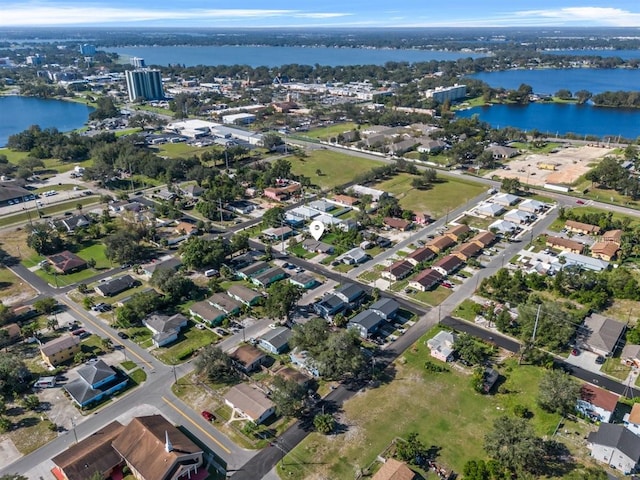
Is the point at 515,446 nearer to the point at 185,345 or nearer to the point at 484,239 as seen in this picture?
the point at 185,345

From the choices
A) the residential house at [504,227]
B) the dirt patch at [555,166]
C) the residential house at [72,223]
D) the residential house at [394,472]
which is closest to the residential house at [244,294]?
the residential house at [394,472]

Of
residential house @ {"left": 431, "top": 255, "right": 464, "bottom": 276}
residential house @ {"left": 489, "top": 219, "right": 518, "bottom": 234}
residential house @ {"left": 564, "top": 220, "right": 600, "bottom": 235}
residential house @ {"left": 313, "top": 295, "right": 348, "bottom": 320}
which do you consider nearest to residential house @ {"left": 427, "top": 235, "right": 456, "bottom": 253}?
residential house @ {"left": 431, "top": 255, "right": 464, "bottom": 276}

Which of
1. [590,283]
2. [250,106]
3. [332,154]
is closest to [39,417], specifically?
[590,283]

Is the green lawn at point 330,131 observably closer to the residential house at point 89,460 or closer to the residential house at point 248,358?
the residential house at point 248,358

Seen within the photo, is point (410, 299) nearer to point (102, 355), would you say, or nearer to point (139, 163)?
point (102, 355)

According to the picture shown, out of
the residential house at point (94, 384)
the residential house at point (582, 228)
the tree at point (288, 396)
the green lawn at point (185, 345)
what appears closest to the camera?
the tree at point (288, 396)
